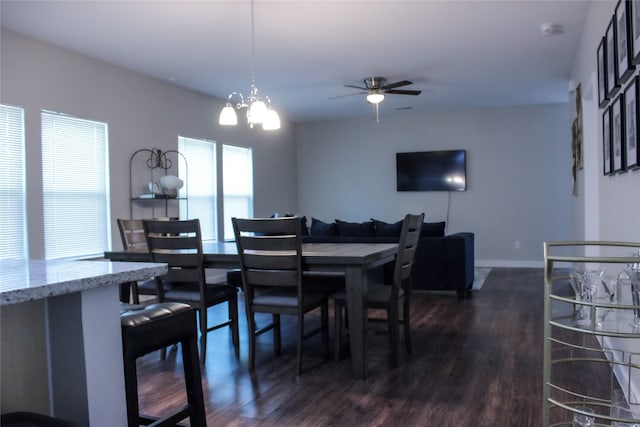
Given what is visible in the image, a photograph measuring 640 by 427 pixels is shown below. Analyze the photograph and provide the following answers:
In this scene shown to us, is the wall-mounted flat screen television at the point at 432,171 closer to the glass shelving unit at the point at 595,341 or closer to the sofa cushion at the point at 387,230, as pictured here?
the sofa cushion at the point at 387,230

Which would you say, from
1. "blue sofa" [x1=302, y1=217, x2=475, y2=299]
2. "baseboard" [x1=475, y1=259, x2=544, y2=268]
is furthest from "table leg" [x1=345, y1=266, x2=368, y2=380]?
"baseboard" [x1=475, y1=259, x2=544, y2=268]

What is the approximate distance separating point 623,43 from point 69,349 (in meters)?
2.63

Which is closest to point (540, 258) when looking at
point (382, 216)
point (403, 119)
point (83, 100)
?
point (382, 216)

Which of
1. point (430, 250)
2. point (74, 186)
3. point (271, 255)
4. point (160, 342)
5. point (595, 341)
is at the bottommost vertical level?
point (595, 341)

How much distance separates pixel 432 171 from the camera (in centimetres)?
866

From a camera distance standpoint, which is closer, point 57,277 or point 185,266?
point 57,277

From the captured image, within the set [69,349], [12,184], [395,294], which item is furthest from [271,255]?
[12,184]

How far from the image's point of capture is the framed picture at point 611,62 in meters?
2.66

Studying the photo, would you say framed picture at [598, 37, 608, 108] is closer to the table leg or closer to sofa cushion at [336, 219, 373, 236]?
the table leg

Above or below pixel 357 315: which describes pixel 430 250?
above

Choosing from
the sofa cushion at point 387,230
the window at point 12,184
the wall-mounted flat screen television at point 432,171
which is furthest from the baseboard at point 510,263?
the window at point 12,184

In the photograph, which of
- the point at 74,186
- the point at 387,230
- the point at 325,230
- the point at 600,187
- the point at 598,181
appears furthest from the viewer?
the point at 325,230

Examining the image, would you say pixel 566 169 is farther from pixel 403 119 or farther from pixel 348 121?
pixel 348 121

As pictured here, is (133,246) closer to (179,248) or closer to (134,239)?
(134,239)
